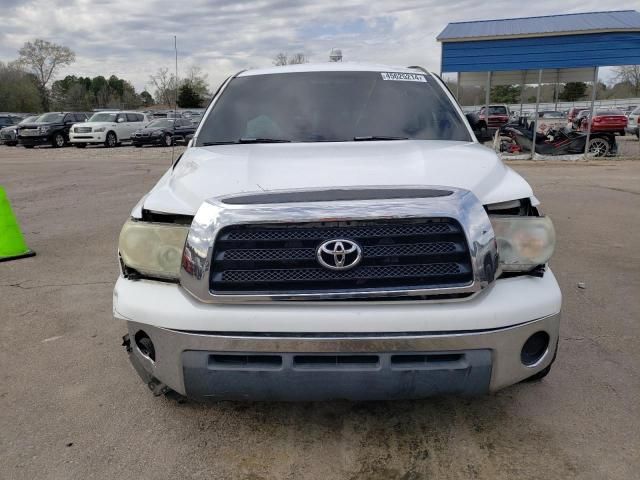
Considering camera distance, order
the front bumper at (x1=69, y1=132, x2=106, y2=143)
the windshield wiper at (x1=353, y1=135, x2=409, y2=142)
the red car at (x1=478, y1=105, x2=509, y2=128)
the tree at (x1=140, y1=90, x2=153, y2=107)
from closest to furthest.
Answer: the windshield wiper at (x1=353, y1=135, x2=409, y2=142) → the front bumper at (x1=69, y1=132, x2=106, y2=143) → the red car at (x1=478, y1=105, x2=509, y2=128) → the tree at (x1=140, y1=90, x2=153, y2=107)

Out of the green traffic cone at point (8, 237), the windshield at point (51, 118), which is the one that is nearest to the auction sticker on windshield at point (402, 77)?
the green traffic cone at point (8, 237)

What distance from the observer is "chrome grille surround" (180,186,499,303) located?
86.7 inches

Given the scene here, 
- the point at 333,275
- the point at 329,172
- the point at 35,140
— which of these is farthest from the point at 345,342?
the point at 35,140

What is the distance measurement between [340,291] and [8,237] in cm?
529

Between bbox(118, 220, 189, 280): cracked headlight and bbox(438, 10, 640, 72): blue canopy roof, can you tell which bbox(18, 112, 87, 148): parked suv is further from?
bbox(118, 220, 189, 280): cracked headlight

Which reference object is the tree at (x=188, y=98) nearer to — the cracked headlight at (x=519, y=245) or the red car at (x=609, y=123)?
the red car at (x=609, y=123)

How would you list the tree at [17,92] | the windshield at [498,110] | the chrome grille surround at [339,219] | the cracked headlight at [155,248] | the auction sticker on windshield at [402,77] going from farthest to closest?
the tree at [17,92] → the windshield at [498,110] → the auction sticker on windshield at [402,77] → the cracked headlight at [155,248] → the chrome grille surround at [339,219]

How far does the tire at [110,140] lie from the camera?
26523 mm

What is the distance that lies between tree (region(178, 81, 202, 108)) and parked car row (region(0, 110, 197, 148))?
136 feet

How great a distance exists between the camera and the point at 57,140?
89.8 ft

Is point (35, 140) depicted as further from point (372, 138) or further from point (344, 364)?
point (344, 364)

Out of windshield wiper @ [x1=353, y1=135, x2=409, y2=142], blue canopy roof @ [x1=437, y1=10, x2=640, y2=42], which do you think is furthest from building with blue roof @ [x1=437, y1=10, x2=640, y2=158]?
windshield wiper @ [x1=353, y1=135, x2=409, y2=142]

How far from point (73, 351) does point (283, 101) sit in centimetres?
229

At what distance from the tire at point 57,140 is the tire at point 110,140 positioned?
2.63 metres
